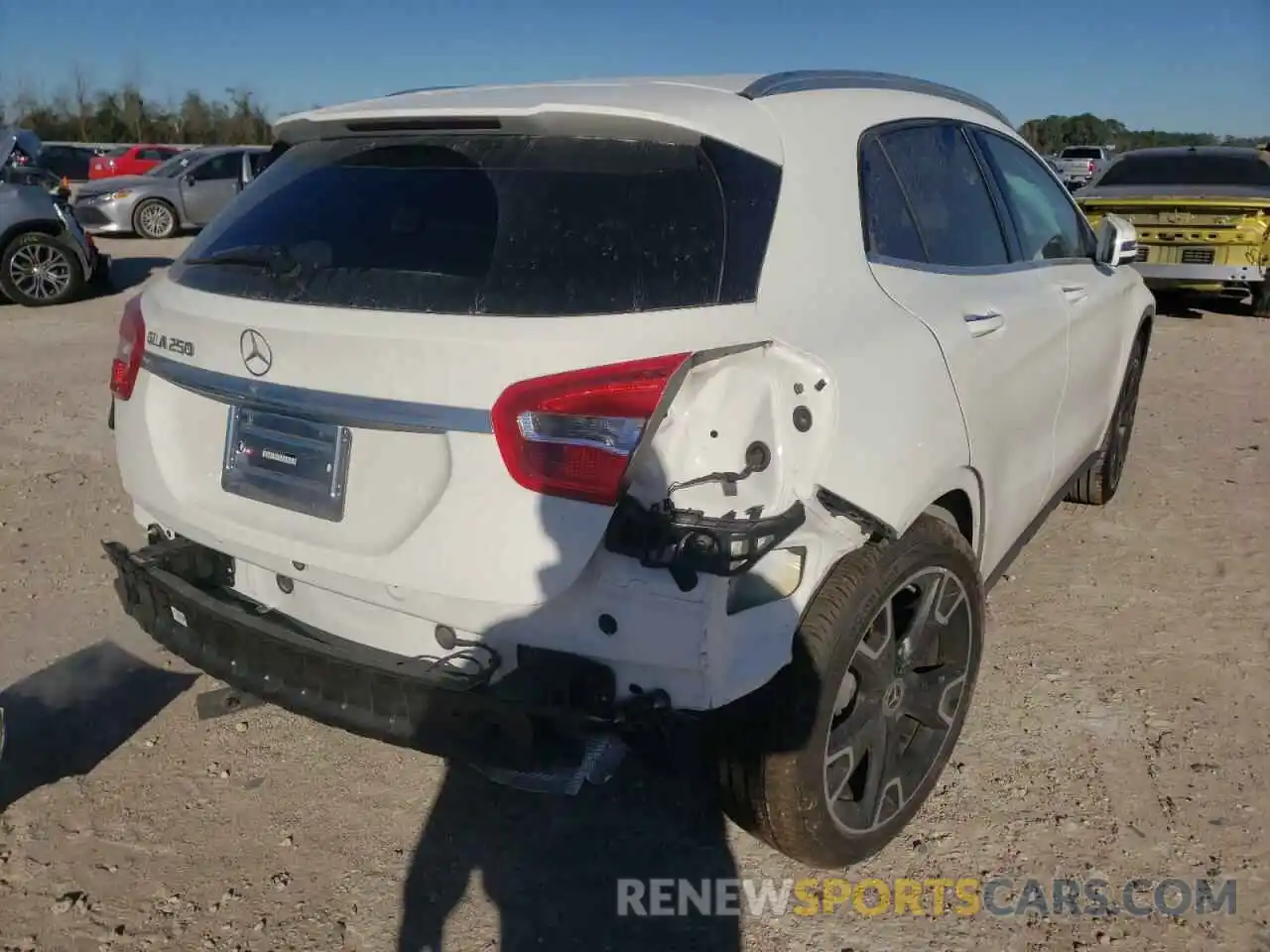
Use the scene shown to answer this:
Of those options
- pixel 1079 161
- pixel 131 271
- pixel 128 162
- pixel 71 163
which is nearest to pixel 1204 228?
pixel 131 271

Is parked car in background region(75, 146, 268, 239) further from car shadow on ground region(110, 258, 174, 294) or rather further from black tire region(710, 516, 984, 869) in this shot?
black tire region(710, 516, 984, 869)

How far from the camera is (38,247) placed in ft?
37.7

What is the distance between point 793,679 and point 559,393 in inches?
31.3

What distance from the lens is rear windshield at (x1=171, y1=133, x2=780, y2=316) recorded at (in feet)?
6.86

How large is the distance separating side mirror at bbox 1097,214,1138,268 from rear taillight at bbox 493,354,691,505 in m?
2.84

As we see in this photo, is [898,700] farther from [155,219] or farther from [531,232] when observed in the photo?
[155,219]

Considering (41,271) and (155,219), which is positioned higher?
(41,271)

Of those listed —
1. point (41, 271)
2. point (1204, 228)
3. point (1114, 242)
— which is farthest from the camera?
point (41, 271)

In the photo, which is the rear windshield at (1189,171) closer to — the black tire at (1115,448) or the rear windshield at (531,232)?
the black tire at (1115,448)

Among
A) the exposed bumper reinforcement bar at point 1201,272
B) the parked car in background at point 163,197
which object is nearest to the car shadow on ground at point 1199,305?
the exposed bumper reinforcement bar at point 1201,272

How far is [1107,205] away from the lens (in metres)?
10.4

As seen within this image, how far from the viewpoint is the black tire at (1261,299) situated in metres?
10.6

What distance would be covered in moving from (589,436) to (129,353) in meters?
1.46

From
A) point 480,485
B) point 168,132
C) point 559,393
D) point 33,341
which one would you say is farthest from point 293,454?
point 168,132
